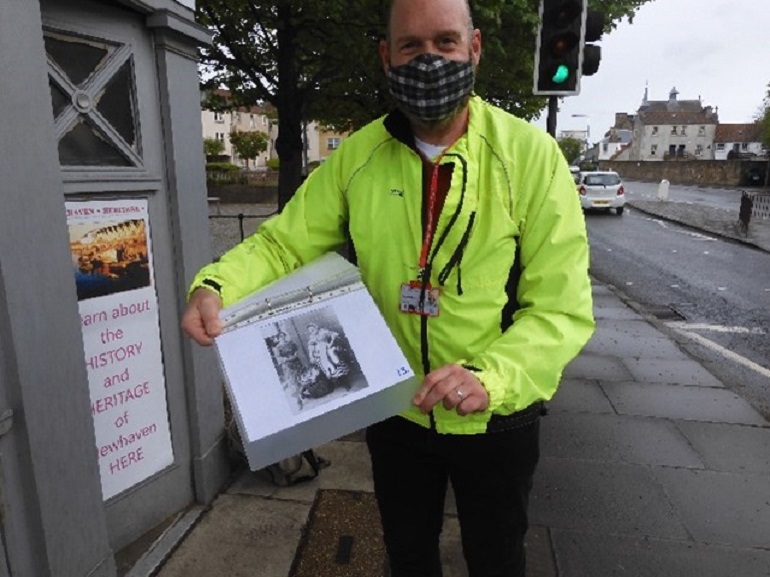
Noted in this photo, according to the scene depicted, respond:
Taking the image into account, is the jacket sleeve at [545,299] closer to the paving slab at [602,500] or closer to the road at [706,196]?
the paving slab at [602,500]

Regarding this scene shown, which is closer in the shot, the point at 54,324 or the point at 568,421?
the point at 54,324

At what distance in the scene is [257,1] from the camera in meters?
8.42

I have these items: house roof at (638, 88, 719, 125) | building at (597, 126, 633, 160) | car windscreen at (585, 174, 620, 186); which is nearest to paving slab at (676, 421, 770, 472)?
car windscreen at (585, 174, 620, 186)

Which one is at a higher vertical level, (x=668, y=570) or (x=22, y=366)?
(x=22, y=366)

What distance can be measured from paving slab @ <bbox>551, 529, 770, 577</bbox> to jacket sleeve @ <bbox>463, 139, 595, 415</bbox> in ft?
6.06

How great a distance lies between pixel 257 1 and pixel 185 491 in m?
7.57

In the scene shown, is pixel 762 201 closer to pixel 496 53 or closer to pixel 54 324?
pixel 496 53

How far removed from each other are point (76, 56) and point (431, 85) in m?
→ 1.69

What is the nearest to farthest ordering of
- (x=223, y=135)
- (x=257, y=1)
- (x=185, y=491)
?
1. (x=185, y=491)
2. (x=257, y=1)
3. (x=223, y=135)

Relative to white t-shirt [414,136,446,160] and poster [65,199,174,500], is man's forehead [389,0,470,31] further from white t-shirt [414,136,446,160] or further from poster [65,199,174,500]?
poster [65,199,174,500]

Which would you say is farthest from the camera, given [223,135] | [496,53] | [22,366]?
[223,135]

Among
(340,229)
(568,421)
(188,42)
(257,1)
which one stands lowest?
(568,421)

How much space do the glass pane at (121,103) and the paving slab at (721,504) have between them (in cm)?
350

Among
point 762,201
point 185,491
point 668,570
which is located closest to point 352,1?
point 185,491
